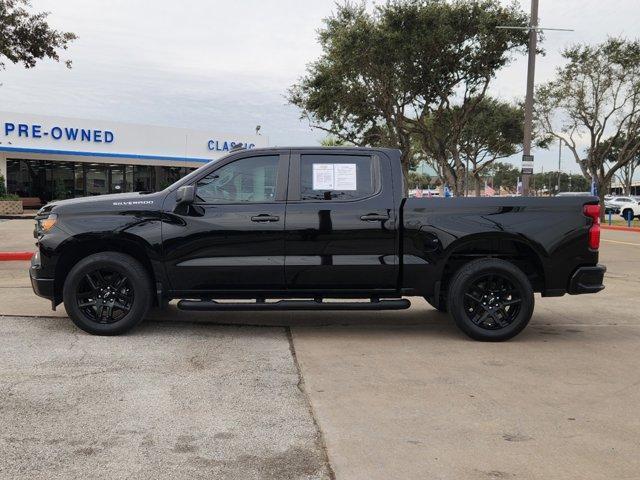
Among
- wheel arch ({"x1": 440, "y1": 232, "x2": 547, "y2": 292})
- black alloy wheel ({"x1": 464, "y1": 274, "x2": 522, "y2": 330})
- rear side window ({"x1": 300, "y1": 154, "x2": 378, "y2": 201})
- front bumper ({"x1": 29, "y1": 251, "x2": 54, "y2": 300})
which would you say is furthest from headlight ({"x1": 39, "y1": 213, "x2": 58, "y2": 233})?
black alloy wheel ({"x1": 464, "y1": 274, "x2": 522, "y2": 330})

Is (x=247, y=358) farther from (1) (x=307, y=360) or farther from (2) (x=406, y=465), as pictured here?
(2) (x=406, y=465)

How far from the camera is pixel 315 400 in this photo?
430cm

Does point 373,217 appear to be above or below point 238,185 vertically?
below

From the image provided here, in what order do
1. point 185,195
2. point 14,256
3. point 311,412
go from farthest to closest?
point 14,256 → point 185,195 → point 311,412

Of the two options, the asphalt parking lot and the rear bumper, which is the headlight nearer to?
the asphalt parking lot

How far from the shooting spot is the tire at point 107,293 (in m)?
5.94

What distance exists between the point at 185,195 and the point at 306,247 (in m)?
1.26

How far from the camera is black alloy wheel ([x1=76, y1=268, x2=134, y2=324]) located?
19.8 feet

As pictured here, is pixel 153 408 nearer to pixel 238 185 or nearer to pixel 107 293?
pixel 107 293

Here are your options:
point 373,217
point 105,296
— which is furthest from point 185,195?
point 373,217

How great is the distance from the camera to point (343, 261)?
596 centimetres

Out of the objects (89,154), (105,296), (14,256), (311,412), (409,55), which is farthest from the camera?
(89,154)

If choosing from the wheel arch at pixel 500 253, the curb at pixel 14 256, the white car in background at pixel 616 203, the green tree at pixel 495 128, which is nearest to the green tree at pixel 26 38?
the curb at pixel 14 256

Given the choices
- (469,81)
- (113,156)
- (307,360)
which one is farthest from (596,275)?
(113,156)
